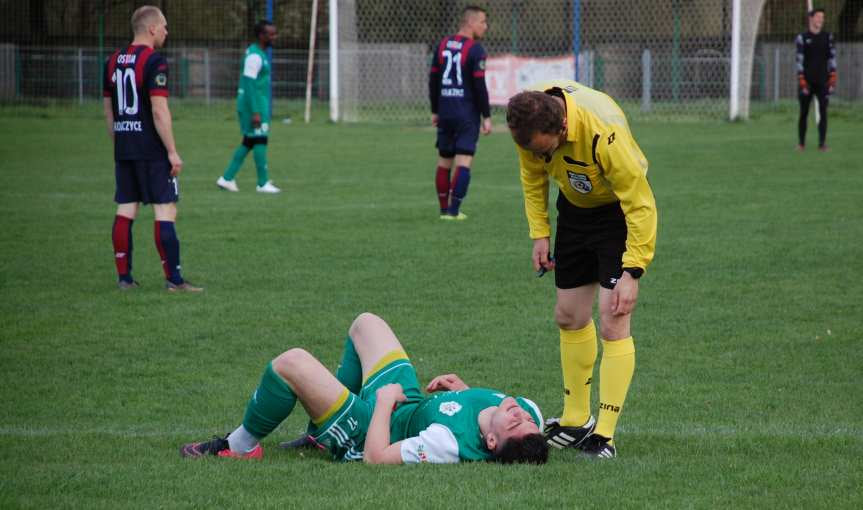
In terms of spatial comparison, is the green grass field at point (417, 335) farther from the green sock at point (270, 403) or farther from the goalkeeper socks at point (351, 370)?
the goalkeeper socks at point (351, 370)

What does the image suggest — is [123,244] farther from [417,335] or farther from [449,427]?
[449,427]

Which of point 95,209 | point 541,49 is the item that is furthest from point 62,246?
point 541,49

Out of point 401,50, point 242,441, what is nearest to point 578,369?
point 242,441

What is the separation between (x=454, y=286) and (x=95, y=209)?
21.2ft

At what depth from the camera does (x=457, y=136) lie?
A: 13461mm

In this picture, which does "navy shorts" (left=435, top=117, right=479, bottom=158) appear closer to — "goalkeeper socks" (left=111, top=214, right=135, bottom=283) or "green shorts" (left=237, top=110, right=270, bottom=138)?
"green shorts" (left=237, top=110, right=270, bottom=138)

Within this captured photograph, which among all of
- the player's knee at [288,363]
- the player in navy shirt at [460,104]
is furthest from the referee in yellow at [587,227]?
the player in navy shirt at [460,104]

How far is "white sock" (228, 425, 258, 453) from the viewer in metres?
5.03

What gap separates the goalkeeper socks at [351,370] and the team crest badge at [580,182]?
1337 mm

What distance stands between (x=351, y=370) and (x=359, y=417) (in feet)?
1.83

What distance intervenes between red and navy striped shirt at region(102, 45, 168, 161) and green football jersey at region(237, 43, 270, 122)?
6719mm

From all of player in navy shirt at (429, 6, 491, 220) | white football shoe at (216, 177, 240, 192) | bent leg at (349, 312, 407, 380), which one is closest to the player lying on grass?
bent leg at (349, 312, 407, 380)

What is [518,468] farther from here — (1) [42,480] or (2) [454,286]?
(2) [454,286]

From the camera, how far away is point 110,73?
9258 millimetres
